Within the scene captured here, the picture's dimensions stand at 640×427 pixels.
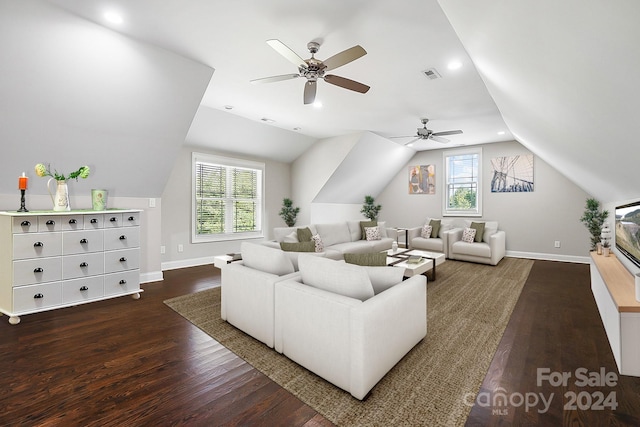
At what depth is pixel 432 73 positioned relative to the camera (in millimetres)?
3369

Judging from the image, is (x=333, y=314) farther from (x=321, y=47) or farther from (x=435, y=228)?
(x=435, y=228)

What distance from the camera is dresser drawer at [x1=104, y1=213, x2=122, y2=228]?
355 centimetres

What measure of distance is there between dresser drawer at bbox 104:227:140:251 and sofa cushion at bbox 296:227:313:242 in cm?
235

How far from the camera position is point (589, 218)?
5.23 meters

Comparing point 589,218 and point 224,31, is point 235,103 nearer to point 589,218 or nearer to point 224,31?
point 224,31

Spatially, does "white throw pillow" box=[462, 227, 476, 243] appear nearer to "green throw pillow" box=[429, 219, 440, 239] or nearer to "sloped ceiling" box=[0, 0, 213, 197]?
"green throw pillow" box=[429, 219, 440, 239]

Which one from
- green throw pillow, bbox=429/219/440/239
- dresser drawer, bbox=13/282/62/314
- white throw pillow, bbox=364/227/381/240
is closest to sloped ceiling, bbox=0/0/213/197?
dresser drawer, bbox=13/282/62/314

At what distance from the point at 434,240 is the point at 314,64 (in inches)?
197

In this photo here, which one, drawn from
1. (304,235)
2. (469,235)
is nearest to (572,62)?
(304,235)

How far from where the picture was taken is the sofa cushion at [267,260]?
259 centimetres

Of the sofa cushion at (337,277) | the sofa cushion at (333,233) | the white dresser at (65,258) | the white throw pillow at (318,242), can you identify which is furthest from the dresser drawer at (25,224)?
the sofa cushion at (333,233)

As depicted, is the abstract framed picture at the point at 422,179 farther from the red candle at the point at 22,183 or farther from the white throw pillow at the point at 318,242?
the red candle at the point at 22,183

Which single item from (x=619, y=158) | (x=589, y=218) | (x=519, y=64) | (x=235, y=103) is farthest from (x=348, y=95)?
(x=589, y=218)

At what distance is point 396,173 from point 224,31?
664 centimetres
